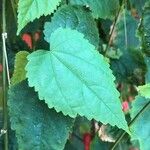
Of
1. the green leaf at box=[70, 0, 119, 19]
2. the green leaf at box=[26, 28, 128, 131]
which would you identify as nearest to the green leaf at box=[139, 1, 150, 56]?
the green leaf at box=[70, 0, 119, 19]

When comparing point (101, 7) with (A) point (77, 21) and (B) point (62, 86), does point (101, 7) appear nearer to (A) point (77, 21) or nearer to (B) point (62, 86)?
(A) point (77, 21)

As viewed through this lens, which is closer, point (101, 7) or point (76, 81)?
point (76, 81)

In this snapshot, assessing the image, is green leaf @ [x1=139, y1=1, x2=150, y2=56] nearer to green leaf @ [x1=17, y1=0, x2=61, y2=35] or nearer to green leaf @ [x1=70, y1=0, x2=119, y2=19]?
green leaf @ [x1=70, y1=0, x2=119, y2=19]

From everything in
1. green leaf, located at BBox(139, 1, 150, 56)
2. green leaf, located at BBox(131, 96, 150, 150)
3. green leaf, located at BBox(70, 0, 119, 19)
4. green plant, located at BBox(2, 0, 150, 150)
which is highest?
green leaf, located at BBox(70, 0, 119, 19)

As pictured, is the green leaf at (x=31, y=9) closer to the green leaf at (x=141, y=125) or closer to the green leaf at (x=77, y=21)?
the green leaf at (x=77, y=21)

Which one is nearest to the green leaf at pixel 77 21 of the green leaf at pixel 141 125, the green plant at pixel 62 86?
the green plant at pixel 62 86

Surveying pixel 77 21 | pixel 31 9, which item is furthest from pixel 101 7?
pixel 31 9

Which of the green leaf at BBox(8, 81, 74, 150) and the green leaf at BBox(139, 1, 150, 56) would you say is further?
the green leaf at BBox(139, 1, 150, 56)
